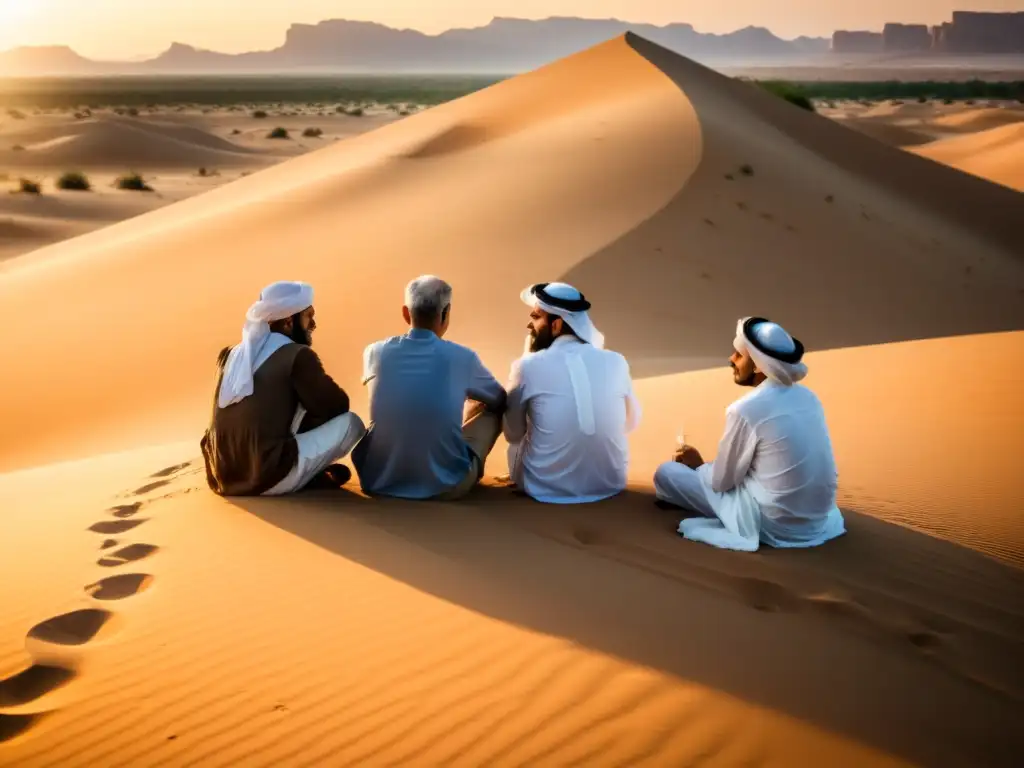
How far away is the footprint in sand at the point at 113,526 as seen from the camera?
5.20 metres

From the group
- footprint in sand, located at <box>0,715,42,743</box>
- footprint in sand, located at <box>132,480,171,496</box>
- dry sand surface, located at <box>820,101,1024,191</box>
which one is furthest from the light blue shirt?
dry sand surface, located at <box>820,101,1024,191</box>

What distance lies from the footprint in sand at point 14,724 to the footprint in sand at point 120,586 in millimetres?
923

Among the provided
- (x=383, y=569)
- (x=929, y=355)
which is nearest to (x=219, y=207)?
(x=929, y=355)

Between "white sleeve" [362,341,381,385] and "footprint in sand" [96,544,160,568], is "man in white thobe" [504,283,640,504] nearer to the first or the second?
"white sleeve" [362,341,381,385]

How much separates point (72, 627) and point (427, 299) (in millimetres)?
2329

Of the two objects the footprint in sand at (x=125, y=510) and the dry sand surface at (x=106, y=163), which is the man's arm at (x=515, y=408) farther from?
the dry sand surface at (x=106, y=163)

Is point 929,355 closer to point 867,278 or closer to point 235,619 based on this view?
point 867,278

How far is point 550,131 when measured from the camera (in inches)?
730

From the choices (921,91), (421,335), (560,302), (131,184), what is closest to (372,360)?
(421,335)

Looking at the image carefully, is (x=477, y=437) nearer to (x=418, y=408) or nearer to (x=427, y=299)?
(x=418, y=408)

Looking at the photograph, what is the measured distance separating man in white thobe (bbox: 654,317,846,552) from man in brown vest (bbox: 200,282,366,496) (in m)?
1.99

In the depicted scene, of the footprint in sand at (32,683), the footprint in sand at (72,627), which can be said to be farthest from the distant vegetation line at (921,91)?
the footprint in sand at (32,683)

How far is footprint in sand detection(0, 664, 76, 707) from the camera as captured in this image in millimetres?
Answer: 3543

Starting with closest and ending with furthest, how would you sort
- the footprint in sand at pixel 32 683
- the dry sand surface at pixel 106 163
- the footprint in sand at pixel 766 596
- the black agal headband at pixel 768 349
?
1. the footprint in sand at pixel 32 683
2. the footprint in sand at pixel 766 596
3. the black agal headband at pixel 768 349
4. the dry sand surface at pixel 106 163
